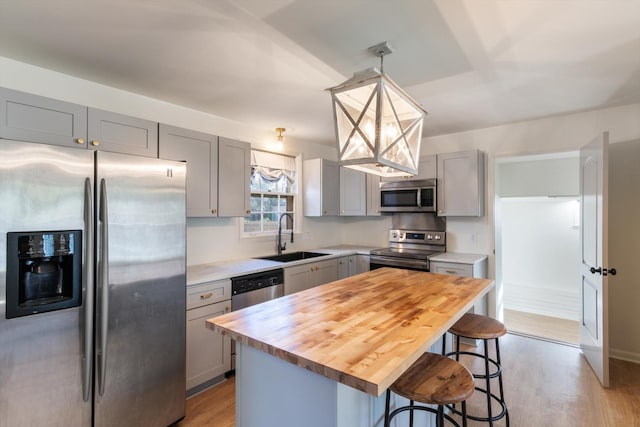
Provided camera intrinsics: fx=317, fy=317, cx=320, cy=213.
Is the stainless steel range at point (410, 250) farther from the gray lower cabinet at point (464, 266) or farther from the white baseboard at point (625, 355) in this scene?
the white baseboard at point (625, 355)

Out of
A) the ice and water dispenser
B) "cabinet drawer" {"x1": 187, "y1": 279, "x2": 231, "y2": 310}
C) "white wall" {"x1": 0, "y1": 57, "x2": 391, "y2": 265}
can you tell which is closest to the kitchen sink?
"white wall" {"x1": 0, "y1": 57, "x2": 391, "y2": 265}

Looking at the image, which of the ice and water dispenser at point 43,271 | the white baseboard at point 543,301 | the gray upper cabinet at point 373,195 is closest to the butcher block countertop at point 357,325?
the ice and water dispenser at point 43,271

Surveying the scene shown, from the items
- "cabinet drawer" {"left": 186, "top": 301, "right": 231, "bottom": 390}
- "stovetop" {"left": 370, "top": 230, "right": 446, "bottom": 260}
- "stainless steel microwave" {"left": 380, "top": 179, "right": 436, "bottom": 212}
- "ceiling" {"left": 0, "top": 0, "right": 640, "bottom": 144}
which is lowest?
"cabinet drawer" {"left": 186, "top": 301, "right": 231, "bottom": 390}

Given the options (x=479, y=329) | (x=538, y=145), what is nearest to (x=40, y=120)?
(x=479, y=329)

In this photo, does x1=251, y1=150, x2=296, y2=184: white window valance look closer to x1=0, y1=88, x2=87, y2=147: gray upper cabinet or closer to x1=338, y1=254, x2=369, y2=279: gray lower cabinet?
x1=338, y1=254, x2=369, y2=279: gray lower cabinet

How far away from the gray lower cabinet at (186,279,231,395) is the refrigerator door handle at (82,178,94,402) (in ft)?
2.30

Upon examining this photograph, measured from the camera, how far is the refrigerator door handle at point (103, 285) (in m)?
1.75

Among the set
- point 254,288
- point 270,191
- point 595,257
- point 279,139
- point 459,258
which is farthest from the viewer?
point 270,191

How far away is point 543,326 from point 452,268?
5.81ft

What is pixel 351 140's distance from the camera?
1.64 metres

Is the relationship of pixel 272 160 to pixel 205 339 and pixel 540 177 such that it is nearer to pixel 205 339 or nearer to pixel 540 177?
pixel 205 339

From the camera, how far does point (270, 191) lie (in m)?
3.91

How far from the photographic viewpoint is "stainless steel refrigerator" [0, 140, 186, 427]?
1.52m

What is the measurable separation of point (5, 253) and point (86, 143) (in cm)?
92
